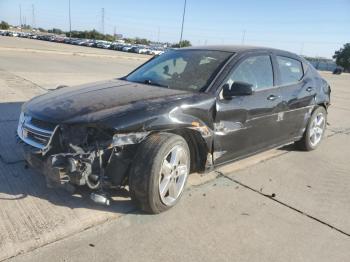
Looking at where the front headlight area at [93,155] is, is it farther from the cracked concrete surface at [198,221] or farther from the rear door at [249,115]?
the rear door at [249,115]

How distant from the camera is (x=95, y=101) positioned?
3695 millimetres

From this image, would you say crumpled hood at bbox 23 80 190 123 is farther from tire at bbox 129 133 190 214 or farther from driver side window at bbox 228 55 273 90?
driver side window at bbox 228 55 273 90

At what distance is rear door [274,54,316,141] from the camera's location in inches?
202

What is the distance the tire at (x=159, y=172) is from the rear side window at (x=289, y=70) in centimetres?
221

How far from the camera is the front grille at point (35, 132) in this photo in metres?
3.47

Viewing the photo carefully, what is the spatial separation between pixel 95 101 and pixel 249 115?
183 centimetres

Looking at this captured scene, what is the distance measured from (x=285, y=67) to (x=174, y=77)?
71.1 inches

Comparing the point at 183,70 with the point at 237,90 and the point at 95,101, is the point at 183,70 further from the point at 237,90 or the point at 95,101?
the point at 95,101

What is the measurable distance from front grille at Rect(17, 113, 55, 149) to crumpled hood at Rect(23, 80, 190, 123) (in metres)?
0.06

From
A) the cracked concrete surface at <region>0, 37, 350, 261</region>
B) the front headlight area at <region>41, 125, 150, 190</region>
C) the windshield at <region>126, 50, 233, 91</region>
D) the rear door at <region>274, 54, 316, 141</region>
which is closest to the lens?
the cracked concrete surface at <region>0, 37, 350, 261</region>

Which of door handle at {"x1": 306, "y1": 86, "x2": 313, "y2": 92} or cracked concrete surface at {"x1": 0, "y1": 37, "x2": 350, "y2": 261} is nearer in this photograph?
cracked concrete surface at {"x1": 0, "y1": 37, "x2": 350, "y2": 261}

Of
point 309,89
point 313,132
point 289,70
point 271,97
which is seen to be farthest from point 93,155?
point 313,132

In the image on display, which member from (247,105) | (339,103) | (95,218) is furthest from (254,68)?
(339,103)

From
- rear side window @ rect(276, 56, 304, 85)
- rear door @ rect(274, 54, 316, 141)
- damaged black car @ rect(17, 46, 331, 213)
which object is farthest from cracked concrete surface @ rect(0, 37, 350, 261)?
rear side window @ rect(276, 56, 304, 85)
